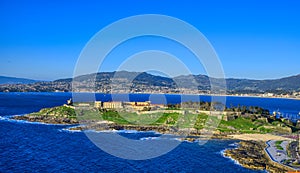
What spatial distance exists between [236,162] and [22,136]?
2590cm

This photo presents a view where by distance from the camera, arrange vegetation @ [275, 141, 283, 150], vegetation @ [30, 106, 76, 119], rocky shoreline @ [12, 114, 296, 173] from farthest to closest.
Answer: vegetation @ [30, 106, 76, 119] < vegetation @ [275, 141, 283, 150] < rocky shoreline @ [12, 114, 296, 173]

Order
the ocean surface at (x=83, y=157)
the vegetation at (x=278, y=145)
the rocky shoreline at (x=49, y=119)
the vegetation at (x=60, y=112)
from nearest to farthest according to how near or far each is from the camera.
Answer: the ocean surface at (x=83, y=157) → the vegetation at (x=278, y=145) → the rocky shoreline at (x=49, y=119) → the vegetation at (x=60, y=112)

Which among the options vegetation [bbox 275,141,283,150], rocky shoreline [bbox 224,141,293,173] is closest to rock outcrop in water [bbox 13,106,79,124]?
rocky shoreline [bbox 224,141,293,173]

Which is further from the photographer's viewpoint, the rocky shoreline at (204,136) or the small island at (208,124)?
the small island at (208,124)

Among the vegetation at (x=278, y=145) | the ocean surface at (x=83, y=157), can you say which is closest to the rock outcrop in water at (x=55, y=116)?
the ocean surface at (x=83, y=157)

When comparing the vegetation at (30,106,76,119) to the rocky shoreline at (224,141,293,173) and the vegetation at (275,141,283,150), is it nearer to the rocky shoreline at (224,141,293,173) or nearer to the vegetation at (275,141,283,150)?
the rocky shoreline at (224,141,293,173)

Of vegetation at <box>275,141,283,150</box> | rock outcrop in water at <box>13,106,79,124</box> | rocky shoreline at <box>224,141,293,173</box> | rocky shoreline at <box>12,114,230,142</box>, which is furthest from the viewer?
rock outcrop in water at <box>13,106,79,124</box>

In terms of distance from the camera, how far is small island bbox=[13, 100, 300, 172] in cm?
3519

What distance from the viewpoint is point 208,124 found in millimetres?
55188

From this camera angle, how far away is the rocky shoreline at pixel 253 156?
30.5 meters

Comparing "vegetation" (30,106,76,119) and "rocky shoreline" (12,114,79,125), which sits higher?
"vegetation" (30,106,76,119)

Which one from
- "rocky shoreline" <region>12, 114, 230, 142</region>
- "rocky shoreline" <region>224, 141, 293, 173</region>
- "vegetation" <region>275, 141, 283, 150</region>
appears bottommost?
"rocky shoreline" <region>224, 141, 293, 173</region>

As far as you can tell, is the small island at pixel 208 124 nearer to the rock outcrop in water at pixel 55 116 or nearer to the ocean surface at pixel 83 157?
the rock outcrop in water at pixel 55 116

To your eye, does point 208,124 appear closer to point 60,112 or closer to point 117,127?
point 117,127
